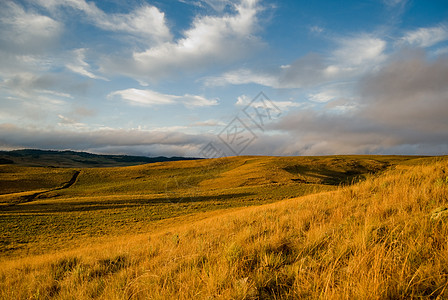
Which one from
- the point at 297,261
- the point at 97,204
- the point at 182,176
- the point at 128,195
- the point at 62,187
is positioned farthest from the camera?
the point at 182,176

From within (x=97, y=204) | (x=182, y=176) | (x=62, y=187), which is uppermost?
(x=182, y=176)

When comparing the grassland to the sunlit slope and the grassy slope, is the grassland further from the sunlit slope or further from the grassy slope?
the sunlit slope

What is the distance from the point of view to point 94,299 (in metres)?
3.45

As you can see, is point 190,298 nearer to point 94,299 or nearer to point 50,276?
point 94,299

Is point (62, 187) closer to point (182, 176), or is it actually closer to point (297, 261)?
point (182, 176)

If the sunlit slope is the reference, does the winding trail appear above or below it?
below

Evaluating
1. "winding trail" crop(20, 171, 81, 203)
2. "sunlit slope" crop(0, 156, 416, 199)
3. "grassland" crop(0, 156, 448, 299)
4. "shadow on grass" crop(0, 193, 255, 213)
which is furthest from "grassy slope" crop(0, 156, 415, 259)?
→ "grassland" crop(0, 156, 448, 299)

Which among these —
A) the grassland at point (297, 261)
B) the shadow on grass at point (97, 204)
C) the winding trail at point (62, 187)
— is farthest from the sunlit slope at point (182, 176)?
the grassland at point (297, 261)

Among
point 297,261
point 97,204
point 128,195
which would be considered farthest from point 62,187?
point 297,261

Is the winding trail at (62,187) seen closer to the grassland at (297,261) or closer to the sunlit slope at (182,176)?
the sunlit slope at (182,176)

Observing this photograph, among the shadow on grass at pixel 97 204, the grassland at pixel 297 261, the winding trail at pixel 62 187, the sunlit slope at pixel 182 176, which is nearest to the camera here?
the grassland at pixel 297 261

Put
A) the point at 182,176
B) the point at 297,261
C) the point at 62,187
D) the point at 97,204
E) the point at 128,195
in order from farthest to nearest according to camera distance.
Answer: the point at 182,176 < the point at 62,187 < the point at 128,195 < the point at 97,204 < the point at 297,261

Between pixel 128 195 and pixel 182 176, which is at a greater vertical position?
pixel 182 176

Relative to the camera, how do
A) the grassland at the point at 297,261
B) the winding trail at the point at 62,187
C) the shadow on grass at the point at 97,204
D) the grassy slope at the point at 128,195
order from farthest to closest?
1. the winding trail at the point at 62,187
2. the shadow on grass at the point at 97,204
3. the grassy slope at the point at 128,195
4. the grassland at the point at 297,261
